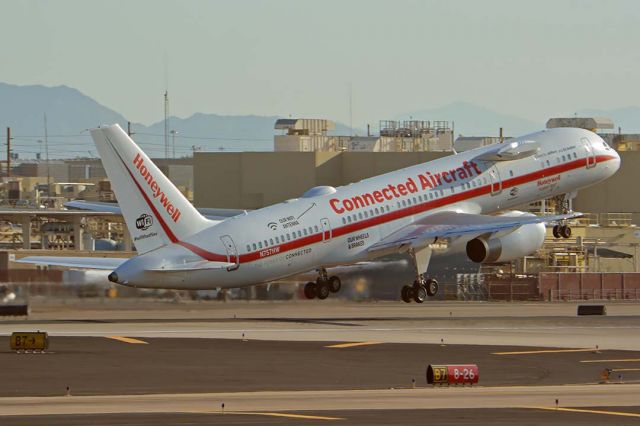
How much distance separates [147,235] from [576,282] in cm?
4510

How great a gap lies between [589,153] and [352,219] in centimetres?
1764

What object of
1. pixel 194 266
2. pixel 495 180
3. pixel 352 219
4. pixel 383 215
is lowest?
pixel 194 266

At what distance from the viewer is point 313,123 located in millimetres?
180875

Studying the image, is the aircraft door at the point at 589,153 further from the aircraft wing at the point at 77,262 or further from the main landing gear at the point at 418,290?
A: the aircraft wing at the point at 77,262

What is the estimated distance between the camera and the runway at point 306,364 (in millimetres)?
44125

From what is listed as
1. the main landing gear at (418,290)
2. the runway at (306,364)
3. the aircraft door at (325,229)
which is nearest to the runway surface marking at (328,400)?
the runway at (306,364)

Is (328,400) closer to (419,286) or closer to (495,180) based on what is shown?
(419,286)

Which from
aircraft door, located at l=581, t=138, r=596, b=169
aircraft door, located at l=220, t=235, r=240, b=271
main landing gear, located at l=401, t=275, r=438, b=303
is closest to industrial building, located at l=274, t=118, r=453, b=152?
aircraft door, located at l=581, t=138, r=596, b=169

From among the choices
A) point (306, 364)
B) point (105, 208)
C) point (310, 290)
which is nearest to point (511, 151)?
point (310, 290)

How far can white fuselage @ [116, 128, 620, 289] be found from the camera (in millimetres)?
70375

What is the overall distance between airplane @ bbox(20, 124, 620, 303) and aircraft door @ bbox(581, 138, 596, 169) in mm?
93

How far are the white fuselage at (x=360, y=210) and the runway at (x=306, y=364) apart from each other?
3.00 m

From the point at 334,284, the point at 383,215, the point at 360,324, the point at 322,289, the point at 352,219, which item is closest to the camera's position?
the point at 360,324

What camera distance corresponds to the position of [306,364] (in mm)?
56688
